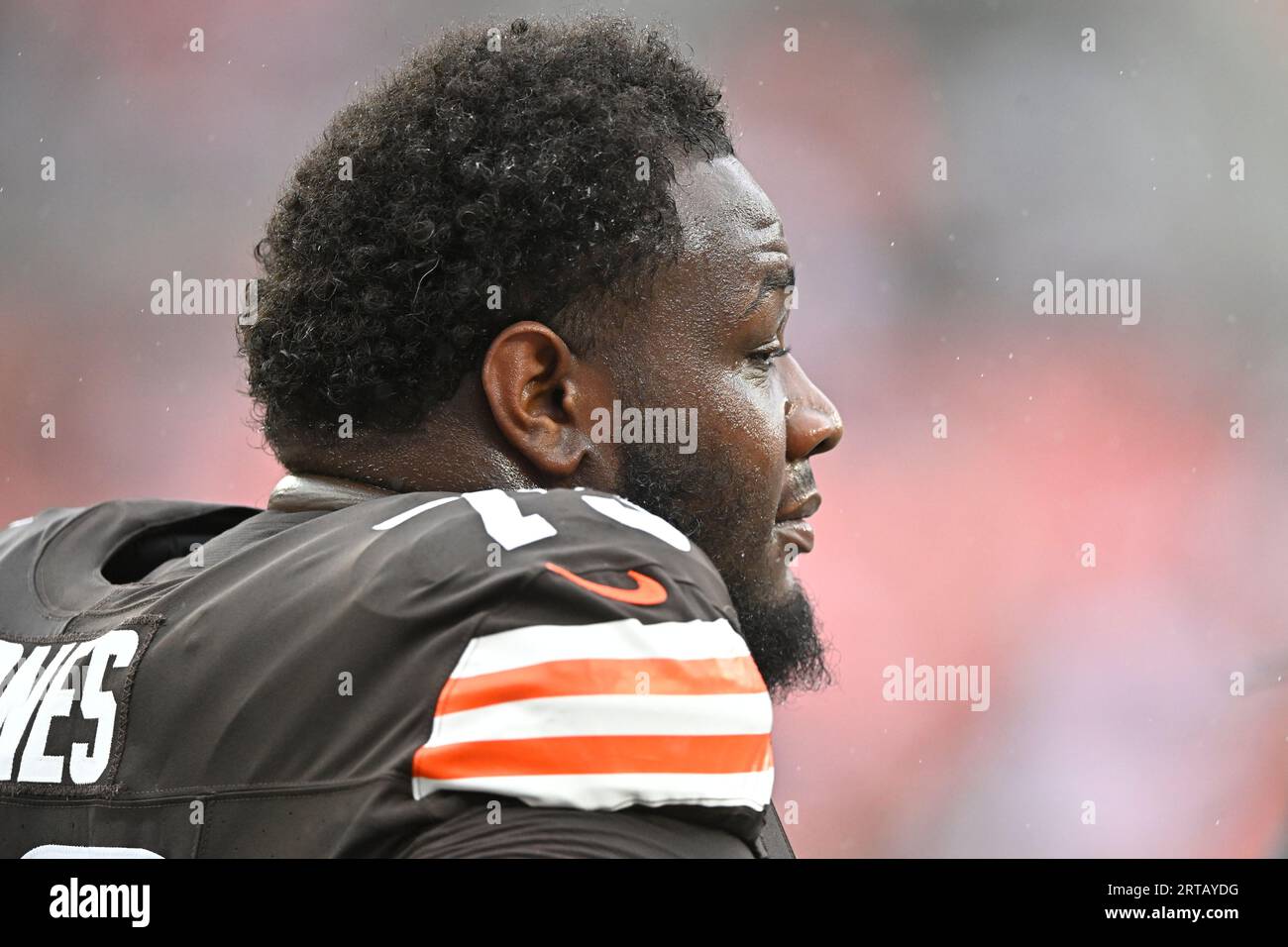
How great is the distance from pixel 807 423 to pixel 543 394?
0.93 ft

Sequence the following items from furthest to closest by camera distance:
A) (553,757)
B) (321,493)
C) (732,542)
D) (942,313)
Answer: (942,313)
(732,542)
(321,493)
(553,757)

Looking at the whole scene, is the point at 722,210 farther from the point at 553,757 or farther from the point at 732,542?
the point at 553,757

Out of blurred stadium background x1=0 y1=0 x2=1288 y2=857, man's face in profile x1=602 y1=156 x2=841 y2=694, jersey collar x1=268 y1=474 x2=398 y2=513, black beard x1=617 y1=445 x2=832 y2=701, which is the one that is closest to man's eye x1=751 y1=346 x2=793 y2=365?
man's face in profile x1=602 y1=156 x2=841 y2=694

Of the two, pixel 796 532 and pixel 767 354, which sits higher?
pixel 767 354

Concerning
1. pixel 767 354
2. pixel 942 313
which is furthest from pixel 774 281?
pixel 942 313

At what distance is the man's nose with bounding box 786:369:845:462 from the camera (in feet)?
4.10

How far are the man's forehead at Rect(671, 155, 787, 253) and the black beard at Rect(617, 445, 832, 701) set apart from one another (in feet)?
0.67

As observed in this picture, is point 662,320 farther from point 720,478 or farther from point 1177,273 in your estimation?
point 1177,273

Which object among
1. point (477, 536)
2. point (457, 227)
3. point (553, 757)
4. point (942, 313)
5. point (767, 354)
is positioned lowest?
point (553, 757)

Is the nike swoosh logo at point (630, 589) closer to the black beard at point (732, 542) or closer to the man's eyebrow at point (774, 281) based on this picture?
the black beard at point (732, 542)

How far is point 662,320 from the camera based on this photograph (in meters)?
1.14

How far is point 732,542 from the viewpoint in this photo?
1185 mm

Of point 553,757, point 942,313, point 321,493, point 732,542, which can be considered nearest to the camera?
point 553,757
